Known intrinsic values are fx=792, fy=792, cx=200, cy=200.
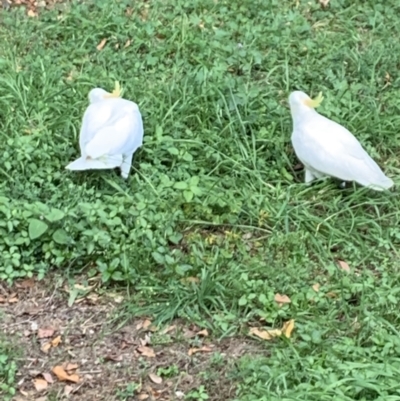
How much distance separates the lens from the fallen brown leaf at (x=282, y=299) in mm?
3410

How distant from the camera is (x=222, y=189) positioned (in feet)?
12.8

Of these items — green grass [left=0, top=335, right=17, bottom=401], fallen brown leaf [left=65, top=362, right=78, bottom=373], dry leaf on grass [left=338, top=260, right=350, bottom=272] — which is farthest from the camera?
dry leaf on grass [left=338, top=260, right=350, bottom=272]

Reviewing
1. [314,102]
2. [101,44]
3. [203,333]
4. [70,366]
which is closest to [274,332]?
[203,333]

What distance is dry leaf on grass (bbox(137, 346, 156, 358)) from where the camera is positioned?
3260 mm

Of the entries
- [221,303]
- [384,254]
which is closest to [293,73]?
[384,254]

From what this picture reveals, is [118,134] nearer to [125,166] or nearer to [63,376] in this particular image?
[125,166]

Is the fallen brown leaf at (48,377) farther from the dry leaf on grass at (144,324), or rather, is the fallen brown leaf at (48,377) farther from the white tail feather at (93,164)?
the white tail feather at (93,164)

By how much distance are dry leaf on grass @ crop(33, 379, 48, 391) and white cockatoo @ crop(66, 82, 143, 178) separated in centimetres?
107

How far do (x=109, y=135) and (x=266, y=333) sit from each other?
1.25 m

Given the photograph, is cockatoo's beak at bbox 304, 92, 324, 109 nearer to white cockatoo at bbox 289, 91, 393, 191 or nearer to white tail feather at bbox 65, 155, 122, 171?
white cockatoo at bbox 289, 91, 393, 191

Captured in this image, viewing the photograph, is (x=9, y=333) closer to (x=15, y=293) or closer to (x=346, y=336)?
(x=15, y=293)

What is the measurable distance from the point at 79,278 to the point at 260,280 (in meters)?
0.82

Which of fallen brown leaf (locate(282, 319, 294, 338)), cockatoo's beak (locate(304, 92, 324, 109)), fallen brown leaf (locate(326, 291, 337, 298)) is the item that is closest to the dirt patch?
fallen brown leaf (locate(282, 319, 294, 338))

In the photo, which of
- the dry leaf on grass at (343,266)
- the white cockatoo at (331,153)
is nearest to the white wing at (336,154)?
the white cockatoo at (331,153)
